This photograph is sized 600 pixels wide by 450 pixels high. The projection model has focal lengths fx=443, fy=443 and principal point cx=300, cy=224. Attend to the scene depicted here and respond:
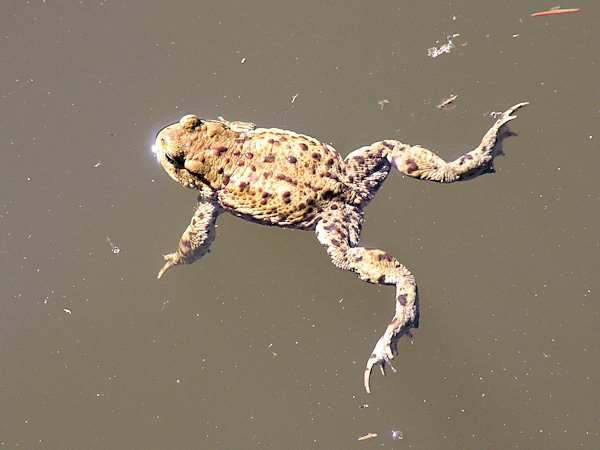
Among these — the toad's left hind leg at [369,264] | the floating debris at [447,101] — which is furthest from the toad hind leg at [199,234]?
the floating debris at [447,101]

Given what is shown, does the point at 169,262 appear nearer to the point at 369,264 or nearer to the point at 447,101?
the point at 369,264

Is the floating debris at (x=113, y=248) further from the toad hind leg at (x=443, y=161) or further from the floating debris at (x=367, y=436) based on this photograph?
the floating debris at (x=367, y=436)

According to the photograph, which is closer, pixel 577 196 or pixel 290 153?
pixel 290 153

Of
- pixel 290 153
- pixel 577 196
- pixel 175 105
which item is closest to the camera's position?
pixel 290 153

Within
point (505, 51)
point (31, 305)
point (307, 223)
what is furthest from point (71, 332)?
point (505, 51)

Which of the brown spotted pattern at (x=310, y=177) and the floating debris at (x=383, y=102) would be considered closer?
the brown spotted pattern at (x=310, y=177)

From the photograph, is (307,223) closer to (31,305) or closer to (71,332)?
(71,332)

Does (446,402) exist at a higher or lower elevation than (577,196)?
lower
